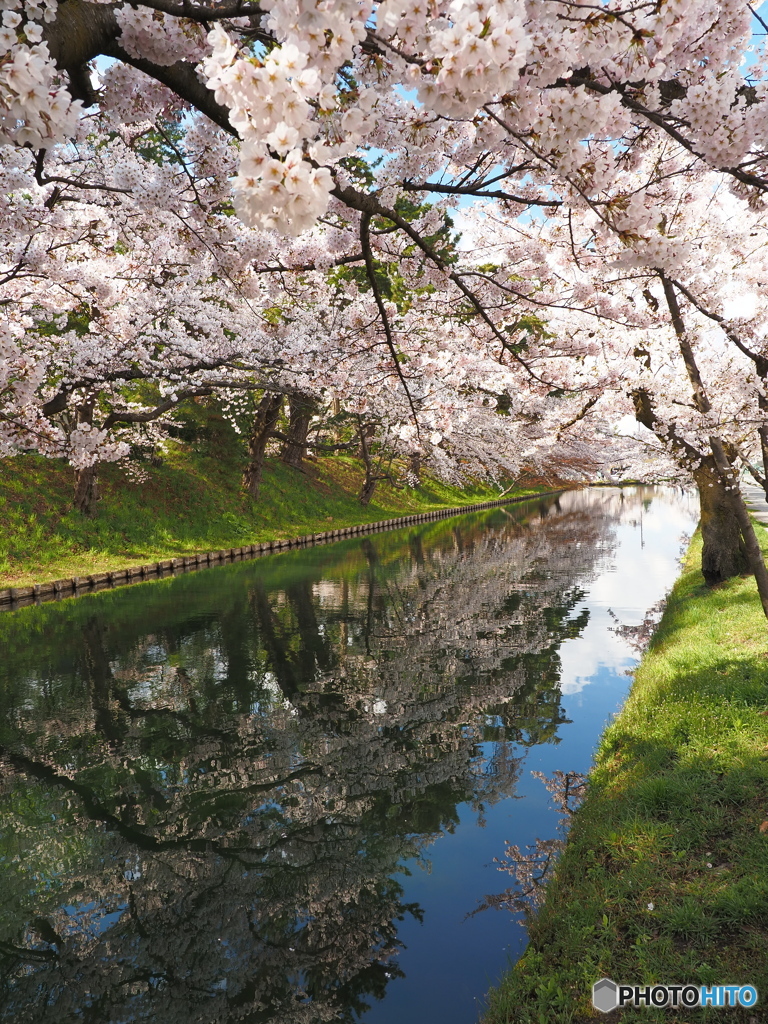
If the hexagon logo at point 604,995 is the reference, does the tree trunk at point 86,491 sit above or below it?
above

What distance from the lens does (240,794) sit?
575cm

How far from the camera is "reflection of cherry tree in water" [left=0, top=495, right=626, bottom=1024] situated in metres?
3.80

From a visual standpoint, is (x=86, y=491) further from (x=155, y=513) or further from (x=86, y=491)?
(x=155, y=513)

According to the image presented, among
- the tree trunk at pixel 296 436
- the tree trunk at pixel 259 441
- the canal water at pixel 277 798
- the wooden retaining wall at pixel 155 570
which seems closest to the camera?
the canal water at pixel 277 798

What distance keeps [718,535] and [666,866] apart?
30.2 ft

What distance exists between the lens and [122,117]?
4059 mm

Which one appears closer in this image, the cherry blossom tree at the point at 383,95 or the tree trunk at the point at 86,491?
the cherry blossom tree at the point at 383,95

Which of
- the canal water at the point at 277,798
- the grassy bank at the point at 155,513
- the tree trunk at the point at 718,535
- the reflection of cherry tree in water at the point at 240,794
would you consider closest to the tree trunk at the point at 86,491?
the grassy bank at the point at 155,513

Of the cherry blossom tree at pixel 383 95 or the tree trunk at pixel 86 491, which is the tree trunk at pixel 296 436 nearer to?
the tree trunk at pixel 86 491

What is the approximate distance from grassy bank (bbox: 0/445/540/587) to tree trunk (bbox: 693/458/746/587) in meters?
14.3

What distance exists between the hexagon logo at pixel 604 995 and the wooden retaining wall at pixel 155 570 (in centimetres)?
1356

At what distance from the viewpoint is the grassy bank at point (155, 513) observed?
16.3 m

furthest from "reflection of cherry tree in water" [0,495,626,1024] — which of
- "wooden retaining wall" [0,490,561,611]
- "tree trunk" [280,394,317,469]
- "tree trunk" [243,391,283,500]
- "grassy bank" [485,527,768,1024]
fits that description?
"tree trunk" [280,394,317,469]

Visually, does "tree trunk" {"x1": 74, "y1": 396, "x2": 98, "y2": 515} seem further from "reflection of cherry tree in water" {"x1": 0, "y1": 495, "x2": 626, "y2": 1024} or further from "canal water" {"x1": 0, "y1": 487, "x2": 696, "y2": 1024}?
"reflection of cherry tree in water" {"x1": 0, "y1": 495, "x2": 626, "y2": 1024}
